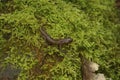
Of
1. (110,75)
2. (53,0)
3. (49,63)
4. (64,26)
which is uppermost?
(53,0)

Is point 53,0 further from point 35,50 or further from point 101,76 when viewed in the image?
point 101,76

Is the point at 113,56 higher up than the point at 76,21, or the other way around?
the point at 76,21

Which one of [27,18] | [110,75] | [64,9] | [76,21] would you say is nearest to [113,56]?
[110,75]

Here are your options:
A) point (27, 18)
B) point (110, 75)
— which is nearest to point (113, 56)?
point (110, 75)

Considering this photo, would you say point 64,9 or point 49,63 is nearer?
point 49,63

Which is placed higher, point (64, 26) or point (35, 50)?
point (64, 26)

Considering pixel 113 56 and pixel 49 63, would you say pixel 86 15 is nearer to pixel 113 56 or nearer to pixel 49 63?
pixel 113 56


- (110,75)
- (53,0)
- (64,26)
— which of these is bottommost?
(110,75)

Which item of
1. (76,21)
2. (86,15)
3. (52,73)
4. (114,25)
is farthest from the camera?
(114,25)

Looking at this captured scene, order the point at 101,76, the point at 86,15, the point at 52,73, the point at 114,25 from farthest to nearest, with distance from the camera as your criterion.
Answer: the point at 114,25 < the point at 86,15 < the point at 101,76 < the point at 52,73
